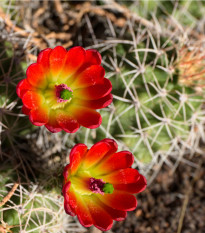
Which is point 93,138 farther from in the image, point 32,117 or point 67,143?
point 32,117

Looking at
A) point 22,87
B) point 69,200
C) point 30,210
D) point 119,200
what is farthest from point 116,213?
point 22,87

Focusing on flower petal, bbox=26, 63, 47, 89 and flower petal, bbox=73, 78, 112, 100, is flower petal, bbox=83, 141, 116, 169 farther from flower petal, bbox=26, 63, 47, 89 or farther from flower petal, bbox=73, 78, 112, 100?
flower petal, bbox=26, 63, 47, 89

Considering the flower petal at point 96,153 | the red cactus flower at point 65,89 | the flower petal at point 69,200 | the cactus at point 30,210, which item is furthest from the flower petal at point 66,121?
the cactus at point 30,210

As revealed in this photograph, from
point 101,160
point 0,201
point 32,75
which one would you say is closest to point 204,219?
point 101,160

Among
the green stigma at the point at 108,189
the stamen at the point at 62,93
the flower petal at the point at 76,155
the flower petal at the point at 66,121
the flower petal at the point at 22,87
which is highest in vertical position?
the flower petal at the point at 22,87

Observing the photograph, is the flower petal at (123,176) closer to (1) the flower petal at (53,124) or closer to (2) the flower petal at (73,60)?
(1) the flower petal at (53,124)

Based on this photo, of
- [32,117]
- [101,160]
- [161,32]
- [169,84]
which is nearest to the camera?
[32,117]

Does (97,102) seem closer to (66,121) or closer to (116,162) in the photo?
(66,121)
